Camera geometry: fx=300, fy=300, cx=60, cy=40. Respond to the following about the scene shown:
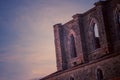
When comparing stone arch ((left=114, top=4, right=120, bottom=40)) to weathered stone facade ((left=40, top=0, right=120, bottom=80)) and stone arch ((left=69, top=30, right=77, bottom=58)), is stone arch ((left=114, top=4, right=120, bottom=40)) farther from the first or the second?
stone arch ((left=69, top=30, right=77, bottom=58))

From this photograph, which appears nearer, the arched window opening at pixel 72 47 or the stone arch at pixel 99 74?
the stone arch at pixel 99 74

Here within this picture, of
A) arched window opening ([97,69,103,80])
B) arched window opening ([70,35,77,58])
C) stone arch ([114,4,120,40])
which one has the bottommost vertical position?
arched window opening ([97,69,103,80])

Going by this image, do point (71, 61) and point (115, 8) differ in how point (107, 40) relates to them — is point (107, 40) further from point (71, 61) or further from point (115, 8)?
point (71, 61)

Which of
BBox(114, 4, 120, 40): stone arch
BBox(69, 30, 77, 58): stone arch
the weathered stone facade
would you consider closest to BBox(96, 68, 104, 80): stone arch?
the weathered stone facade

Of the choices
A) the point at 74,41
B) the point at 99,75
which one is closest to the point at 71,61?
the point at 74,41

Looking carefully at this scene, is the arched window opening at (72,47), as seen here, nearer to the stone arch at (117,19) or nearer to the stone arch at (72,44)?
the stone arch at (72,44)

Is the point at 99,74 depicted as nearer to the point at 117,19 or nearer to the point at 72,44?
the point at 117,19

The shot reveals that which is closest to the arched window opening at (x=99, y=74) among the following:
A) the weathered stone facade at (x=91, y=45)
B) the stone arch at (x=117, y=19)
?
the weathered stone facade at (x=91, y=45)

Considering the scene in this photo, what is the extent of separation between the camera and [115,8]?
29328 millimetres

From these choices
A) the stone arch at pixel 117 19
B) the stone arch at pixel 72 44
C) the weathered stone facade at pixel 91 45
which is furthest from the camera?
the stone arch at pixel 72 44

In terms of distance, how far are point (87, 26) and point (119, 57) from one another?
8.67 meters

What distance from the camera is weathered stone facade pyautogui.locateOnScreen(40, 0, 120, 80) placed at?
26.5 metres

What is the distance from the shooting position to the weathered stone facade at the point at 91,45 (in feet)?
86.8

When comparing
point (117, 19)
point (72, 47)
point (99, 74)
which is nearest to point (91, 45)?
point (72, 47)
